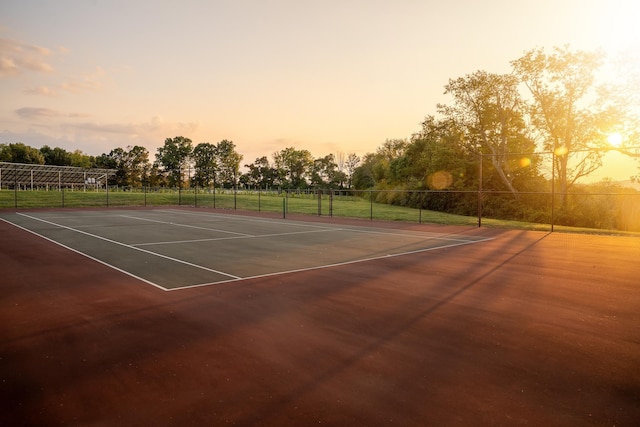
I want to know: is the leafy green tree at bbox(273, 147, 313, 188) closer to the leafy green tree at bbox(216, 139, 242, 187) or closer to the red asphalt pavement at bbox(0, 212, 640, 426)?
the leafy green tree at bbox(216, 139, 242, 187)

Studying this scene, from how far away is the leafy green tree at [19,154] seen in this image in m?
98.6

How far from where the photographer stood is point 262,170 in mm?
109812

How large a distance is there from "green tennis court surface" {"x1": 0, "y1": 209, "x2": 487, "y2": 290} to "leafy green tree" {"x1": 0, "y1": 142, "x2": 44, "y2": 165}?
10119 cm

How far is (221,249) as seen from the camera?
13.5 m

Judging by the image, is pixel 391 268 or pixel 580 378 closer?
pixel 580 378

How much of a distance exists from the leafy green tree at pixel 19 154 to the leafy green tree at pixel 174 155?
29963mm

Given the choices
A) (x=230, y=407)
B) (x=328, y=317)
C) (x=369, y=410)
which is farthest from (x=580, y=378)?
(x=230, y=407)

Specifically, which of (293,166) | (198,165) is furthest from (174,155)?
(293,166)

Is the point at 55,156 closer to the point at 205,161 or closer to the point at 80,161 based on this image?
the point at 80,161

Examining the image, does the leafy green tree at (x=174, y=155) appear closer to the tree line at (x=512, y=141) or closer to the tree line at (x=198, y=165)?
the tree line at (x=198, y=165)

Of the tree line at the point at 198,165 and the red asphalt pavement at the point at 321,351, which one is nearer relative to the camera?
the red asphalt pavement at the point at 321,351

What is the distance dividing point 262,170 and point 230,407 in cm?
10819

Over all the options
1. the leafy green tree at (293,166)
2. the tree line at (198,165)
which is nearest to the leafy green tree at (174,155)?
the tree line at (198,165)

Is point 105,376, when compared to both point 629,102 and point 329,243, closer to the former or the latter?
point 329,243
